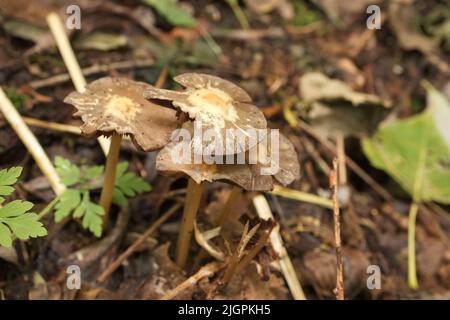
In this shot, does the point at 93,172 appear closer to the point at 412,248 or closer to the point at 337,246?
the point at 337,246

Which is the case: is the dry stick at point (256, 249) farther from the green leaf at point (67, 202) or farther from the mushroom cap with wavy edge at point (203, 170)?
the green leaf at point (67, 202)

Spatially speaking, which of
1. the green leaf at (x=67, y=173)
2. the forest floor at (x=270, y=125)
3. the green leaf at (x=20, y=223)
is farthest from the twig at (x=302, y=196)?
the green leaf at (x=20, y=223)

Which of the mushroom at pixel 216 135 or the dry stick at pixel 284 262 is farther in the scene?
the dry stick at pixel 284 262

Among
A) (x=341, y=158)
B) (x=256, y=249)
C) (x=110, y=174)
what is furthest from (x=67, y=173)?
(x=341, y=158)

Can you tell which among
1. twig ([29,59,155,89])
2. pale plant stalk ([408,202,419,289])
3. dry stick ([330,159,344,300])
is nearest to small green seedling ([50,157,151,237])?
twig ([29,59,155,89])

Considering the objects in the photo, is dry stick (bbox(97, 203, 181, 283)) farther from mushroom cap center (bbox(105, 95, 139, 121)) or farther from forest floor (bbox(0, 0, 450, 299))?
mushroom cap center (bbox(105, 95, 139, 121))
